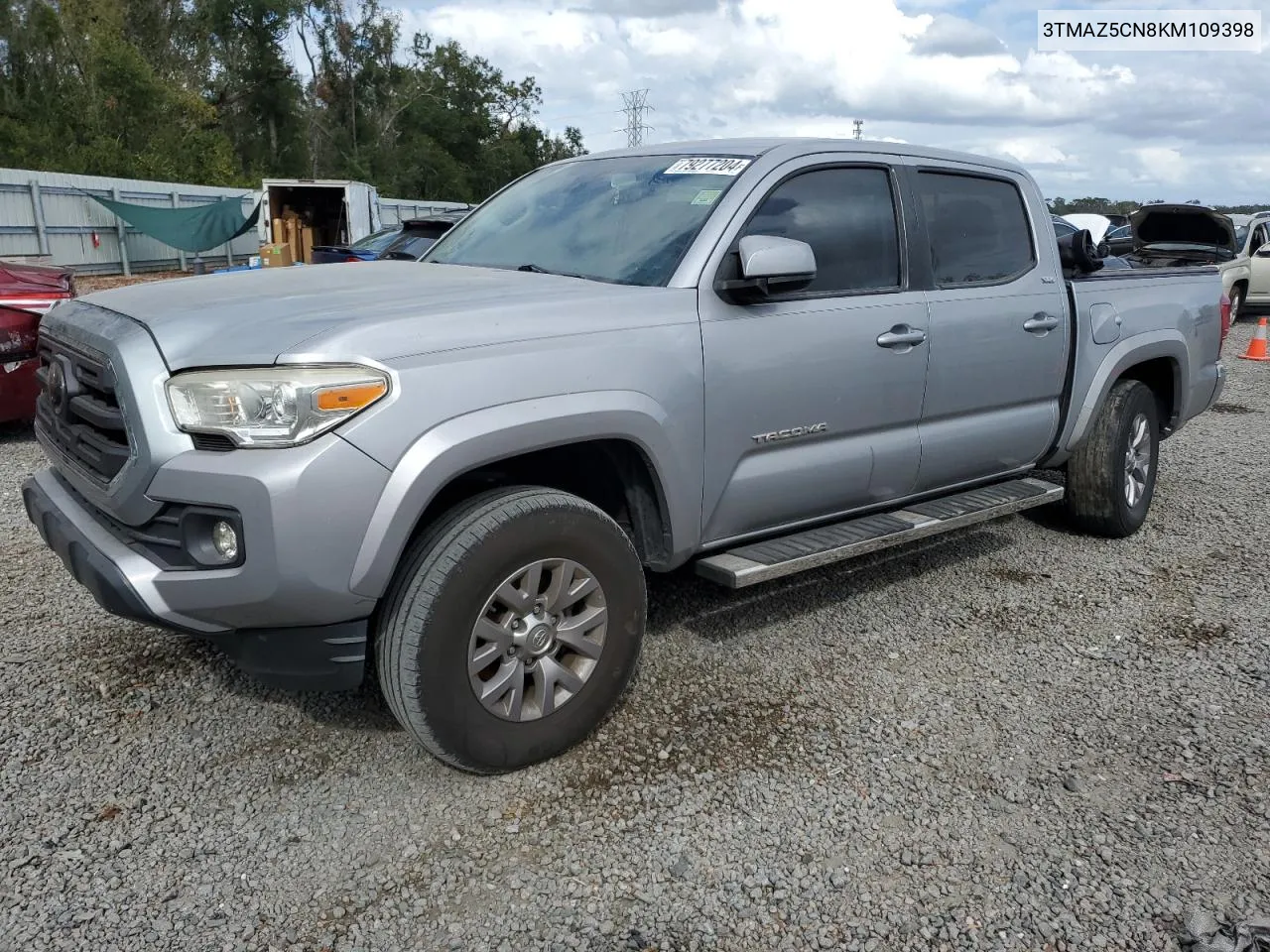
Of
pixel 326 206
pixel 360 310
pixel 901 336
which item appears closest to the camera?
pixel 360 310

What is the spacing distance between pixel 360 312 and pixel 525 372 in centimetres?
48

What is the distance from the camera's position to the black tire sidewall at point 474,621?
9.09ft

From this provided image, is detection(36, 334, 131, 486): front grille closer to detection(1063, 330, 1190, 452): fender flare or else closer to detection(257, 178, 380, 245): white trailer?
detection(1063, 330, 1190, 452): fender flare

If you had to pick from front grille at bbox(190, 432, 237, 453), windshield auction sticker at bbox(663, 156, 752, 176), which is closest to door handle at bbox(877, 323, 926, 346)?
windshield auction sticker at bbox(663, 156, 752, 176)

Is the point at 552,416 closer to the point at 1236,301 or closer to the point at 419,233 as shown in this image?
the point at 419,233

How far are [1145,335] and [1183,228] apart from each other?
987 centimetres

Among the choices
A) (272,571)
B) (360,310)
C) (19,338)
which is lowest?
(272,571)

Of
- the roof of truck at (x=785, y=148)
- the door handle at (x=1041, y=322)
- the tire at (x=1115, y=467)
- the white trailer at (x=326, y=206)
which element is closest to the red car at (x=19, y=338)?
the roof of truck at (x=785, y=148)

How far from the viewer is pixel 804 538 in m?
3.78

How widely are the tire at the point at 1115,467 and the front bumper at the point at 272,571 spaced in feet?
12.8

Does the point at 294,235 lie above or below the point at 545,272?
below

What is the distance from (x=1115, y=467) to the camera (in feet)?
17.1

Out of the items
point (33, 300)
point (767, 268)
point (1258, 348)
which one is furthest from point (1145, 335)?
point (1258, 348)

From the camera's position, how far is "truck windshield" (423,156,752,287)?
3547 mm
